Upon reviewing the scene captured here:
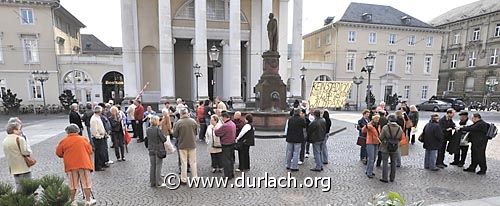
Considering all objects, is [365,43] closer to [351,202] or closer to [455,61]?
[455,61]

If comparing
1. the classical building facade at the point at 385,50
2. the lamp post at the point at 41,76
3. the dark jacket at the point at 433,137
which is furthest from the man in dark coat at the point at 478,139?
the lamp post at the point at 41,76

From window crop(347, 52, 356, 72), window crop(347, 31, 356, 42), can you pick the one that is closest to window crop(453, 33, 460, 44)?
window crop(347, 31, 356, 42)

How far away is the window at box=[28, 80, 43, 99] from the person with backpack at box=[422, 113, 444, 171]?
114ft

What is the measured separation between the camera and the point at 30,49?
29.1 meters

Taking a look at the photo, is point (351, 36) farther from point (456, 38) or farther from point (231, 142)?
point (231, 142)

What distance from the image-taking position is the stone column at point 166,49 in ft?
78.3

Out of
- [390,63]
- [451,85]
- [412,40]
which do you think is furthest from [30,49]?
[451,85]

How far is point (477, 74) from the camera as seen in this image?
43.1m

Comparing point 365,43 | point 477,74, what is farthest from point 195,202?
point 477,74

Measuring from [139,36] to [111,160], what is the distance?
21156 millimetres

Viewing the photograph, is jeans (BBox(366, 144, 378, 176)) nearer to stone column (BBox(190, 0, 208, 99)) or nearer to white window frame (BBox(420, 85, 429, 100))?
stone column (BBox(190, 0, 208, 99))

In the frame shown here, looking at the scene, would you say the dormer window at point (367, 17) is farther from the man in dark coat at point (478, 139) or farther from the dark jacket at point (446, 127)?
the man in dark coat at point (478, 139)

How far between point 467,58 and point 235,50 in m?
41.3
